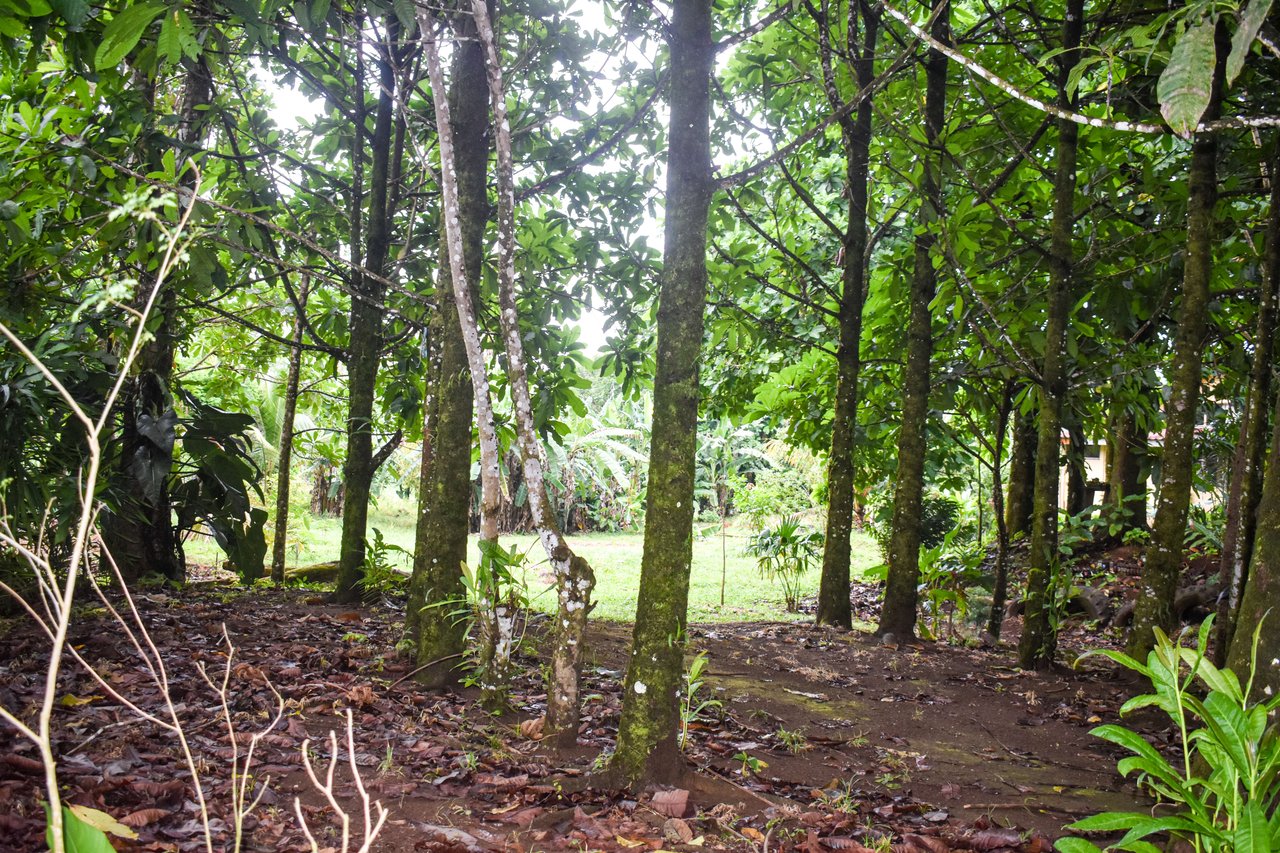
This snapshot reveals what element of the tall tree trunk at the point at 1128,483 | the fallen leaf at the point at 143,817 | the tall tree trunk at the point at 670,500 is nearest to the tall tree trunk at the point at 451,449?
the tall tree trunk at the point at 670,500

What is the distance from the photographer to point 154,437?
5.63 m

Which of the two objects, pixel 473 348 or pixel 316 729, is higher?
pixel 473 348

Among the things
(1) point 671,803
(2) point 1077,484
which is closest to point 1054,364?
(1) point 671,803

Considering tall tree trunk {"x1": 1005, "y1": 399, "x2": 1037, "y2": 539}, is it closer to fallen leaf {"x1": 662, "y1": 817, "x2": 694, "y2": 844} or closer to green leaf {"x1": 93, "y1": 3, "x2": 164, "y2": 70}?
fallen leaf {"x1": 662, "y1": 817, "x2": 694, "y2": 844}

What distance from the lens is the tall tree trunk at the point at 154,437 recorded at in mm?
5637

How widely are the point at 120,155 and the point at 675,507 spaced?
176 inches

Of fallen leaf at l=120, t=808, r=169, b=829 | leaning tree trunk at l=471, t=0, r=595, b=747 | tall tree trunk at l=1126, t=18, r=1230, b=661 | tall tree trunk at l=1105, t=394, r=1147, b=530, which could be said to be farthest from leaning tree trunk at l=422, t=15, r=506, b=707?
tall tree trunk at l=1105, t=394, r=1147, b=530

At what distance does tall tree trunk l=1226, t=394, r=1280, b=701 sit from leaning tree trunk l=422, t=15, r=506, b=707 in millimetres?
2847

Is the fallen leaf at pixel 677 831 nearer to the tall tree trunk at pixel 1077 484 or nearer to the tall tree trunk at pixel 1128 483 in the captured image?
the tall tree trunk at pixel 1077 484

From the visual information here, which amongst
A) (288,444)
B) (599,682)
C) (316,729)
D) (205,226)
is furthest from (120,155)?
(599,682)

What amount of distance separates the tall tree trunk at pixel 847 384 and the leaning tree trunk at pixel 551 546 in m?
3.74

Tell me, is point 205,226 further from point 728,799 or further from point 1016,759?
point 1016,759

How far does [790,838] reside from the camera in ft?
9.68

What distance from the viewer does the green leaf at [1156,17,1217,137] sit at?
7.18 feet
